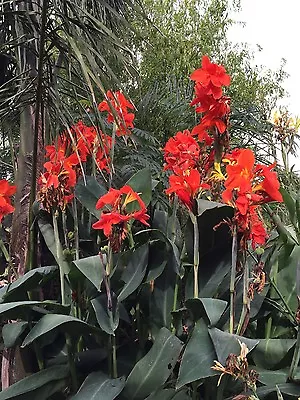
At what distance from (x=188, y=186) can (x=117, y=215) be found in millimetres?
149

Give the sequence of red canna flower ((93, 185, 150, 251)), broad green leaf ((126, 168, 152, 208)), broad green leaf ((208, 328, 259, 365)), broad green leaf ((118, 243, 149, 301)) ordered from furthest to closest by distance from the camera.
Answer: broad green leaf ((126, 168, 152, 208)) < broad green leaf ((118, 243, 149, 301)) < red canna flower ((93, 185, 150, 251)) < broad green leaf ((208, 328, 259, 365))

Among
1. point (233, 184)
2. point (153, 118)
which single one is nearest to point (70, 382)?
point (233, 184)

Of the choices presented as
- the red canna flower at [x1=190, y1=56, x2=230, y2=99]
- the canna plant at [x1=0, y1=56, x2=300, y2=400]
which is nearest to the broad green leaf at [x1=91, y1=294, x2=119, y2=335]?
the canna plant at [x1=0, y1=56, x2=300, y2=400]

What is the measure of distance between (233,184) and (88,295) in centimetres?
41

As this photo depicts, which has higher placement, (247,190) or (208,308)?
(247,190)

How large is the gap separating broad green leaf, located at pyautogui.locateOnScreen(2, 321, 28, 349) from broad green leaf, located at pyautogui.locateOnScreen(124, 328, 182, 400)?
256mm

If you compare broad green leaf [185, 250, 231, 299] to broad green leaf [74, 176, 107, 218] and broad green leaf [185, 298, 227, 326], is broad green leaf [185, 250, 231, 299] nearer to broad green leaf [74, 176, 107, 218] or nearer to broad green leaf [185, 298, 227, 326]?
broad green leaf [185, 298, 227, 326]

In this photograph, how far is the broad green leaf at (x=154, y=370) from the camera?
1077mm

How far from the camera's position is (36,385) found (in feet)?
3.72

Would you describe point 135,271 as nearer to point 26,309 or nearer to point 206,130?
point 26,309

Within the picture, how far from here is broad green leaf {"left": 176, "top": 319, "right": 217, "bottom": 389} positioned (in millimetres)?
951

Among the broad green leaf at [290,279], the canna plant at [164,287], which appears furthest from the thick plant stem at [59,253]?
the broad green leaf at [290,279]

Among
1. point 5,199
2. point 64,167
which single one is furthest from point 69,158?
point 5,199

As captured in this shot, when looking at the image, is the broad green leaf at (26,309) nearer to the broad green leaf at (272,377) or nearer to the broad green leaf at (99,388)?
the broad green leaf at (99,388)
